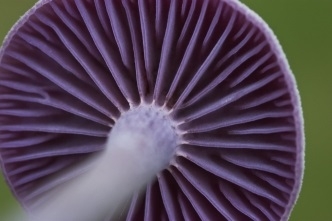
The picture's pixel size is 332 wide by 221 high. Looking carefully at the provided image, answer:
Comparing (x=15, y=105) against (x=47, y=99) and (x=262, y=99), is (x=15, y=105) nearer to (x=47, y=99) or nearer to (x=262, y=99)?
(x=47, y=99)

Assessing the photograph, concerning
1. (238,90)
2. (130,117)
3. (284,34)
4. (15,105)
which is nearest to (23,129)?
(15,105)

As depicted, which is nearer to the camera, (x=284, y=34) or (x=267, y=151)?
(x=267, y=151)

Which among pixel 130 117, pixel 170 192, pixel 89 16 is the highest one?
pixel 89 16

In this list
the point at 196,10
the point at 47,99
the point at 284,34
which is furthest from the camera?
the point at 284,34

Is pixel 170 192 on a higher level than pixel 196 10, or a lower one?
lower
